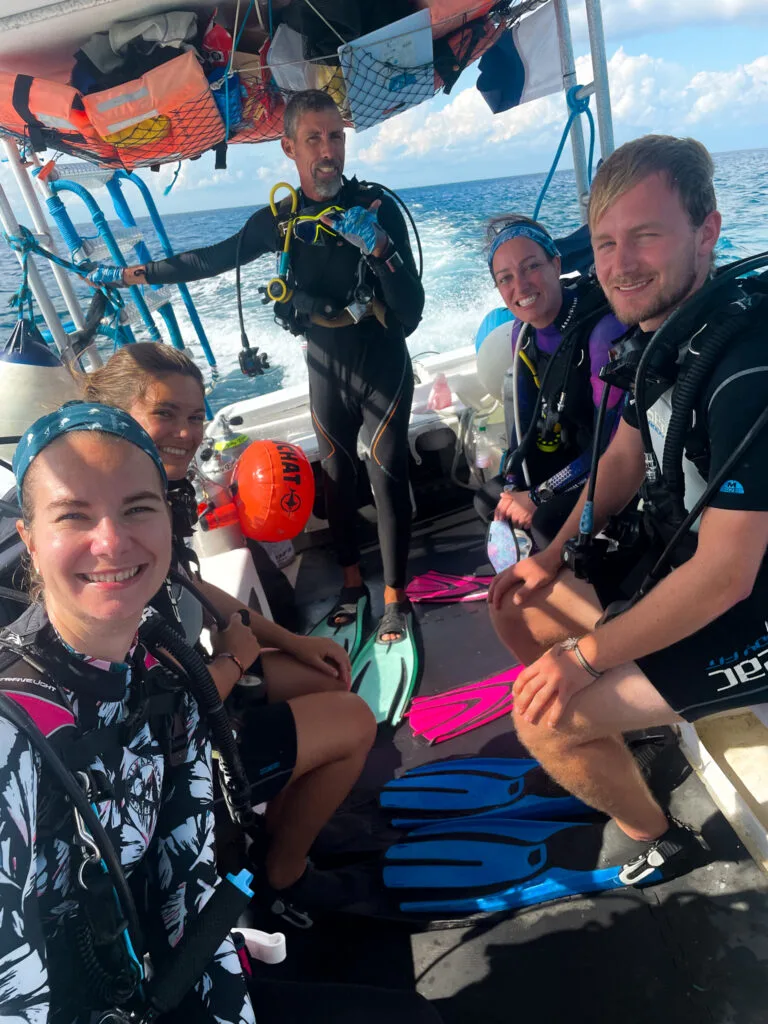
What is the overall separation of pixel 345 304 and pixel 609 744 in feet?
6.35

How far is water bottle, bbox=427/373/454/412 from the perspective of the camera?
3885 mm

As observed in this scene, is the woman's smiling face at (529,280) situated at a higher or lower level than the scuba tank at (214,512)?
higher

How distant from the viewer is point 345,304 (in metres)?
2.62

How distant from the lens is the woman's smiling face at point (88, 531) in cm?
103

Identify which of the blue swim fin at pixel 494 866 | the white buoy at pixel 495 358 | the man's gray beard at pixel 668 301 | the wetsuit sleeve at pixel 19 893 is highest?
the man's gray beard at pixel 668 301

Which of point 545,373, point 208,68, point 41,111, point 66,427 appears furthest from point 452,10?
point 66,427

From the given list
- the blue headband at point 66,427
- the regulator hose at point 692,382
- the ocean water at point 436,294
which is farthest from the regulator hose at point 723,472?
the ocean water at point 436,294

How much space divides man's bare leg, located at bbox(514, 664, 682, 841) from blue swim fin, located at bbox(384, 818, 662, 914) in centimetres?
15

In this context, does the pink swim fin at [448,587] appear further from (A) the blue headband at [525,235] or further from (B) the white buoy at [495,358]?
(A) the blue headband at [525,235]

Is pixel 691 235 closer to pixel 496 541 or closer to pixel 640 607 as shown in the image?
pixel 640 607

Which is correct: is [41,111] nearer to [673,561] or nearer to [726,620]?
[673,561]

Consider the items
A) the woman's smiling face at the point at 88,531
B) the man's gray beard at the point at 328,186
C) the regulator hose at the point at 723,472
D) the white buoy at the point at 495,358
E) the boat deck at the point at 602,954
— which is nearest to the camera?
the woman's smiling face at the point at 88,531

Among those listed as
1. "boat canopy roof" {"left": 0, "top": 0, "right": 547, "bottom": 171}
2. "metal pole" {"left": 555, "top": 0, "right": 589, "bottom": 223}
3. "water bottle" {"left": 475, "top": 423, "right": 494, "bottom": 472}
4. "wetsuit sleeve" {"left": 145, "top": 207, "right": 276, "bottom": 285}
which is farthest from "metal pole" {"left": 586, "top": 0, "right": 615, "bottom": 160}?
"wetsuit sleeve" {"left": 145, "top": 207, "right": 276, "bottom": 285}

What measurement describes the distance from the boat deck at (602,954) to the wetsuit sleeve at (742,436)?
3.44ft
